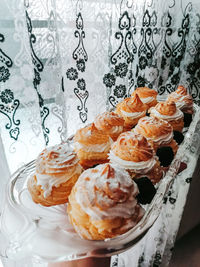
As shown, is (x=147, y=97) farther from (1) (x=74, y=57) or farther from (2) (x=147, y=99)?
(1) (x=74, y=57)

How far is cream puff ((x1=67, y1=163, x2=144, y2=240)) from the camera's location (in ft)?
1.96

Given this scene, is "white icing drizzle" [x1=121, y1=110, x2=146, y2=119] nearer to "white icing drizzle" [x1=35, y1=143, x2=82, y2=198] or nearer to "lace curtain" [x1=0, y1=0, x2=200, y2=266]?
"lace curtain" [x1=0, y1=0, x2=200, y2=266]

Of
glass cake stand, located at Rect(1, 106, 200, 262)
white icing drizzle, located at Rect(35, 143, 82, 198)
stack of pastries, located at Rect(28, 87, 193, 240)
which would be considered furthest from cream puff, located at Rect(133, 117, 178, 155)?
white icing drizzle, located at Rect(35, 143, 82, 198)

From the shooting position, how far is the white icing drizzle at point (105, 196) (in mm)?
600

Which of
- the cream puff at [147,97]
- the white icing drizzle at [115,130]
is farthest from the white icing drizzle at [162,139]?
the cream puff at [147,97]

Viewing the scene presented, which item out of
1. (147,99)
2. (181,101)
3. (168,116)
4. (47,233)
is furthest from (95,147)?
(181,101)

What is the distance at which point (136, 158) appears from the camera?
851 mm

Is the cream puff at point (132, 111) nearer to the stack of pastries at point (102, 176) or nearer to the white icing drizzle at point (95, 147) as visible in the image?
the stack of pastries at point (102, 176)

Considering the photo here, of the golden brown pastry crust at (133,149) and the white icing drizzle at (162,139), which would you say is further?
the white icing drizzle at (162,139)

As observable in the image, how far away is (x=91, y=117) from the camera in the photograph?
141cm

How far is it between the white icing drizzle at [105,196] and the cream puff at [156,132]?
44 cm

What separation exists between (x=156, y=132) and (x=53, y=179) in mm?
537

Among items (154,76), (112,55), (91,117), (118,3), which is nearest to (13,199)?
(91,117)

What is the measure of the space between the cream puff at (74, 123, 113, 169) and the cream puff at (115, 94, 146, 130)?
38 centimetres
